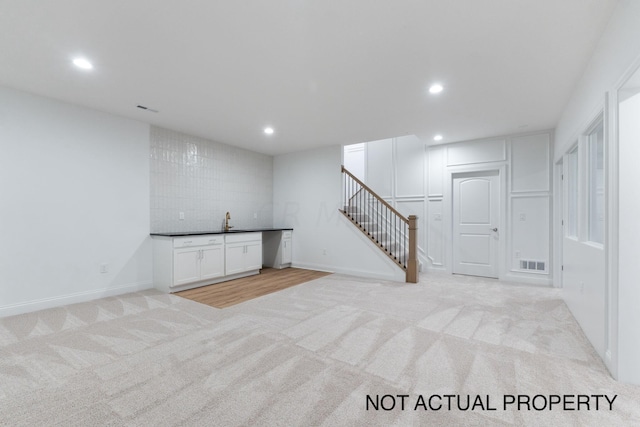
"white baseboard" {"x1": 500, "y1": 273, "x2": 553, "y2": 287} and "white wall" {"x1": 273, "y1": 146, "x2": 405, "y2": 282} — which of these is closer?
"white baseboard" {"x1": 500, "y1": 273, "x2": 553, "y2": 287}

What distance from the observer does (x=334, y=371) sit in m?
2.04

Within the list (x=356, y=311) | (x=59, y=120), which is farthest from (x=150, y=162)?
(x=356, y=311)

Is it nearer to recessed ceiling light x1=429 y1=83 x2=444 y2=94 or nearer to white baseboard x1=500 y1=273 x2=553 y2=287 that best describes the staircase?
white baseboard x1=500 y1=273 x2=553 y2=287

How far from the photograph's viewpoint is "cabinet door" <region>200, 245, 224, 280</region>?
14.9ft

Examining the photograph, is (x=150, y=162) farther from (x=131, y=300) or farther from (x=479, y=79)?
(x=479, y=79)

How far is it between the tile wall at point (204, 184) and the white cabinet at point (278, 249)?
449 millimetres

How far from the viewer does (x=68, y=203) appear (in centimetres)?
Result: 362

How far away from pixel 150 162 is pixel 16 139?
4.86 feet

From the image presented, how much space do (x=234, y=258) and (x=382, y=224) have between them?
10.4 ft

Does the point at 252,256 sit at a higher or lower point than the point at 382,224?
lower

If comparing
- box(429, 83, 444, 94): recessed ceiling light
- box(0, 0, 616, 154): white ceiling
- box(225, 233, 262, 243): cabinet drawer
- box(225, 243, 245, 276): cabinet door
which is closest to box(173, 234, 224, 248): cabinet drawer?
box(225, 233, 262, 243): cabinet drawer

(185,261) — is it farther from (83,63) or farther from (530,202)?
(530,202)

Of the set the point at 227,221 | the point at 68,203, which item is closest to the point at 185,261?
the point at 227,221

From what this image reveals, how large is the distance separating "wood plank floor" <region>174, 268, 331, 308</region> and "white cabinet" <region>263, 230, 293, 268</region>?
1.37 feet
